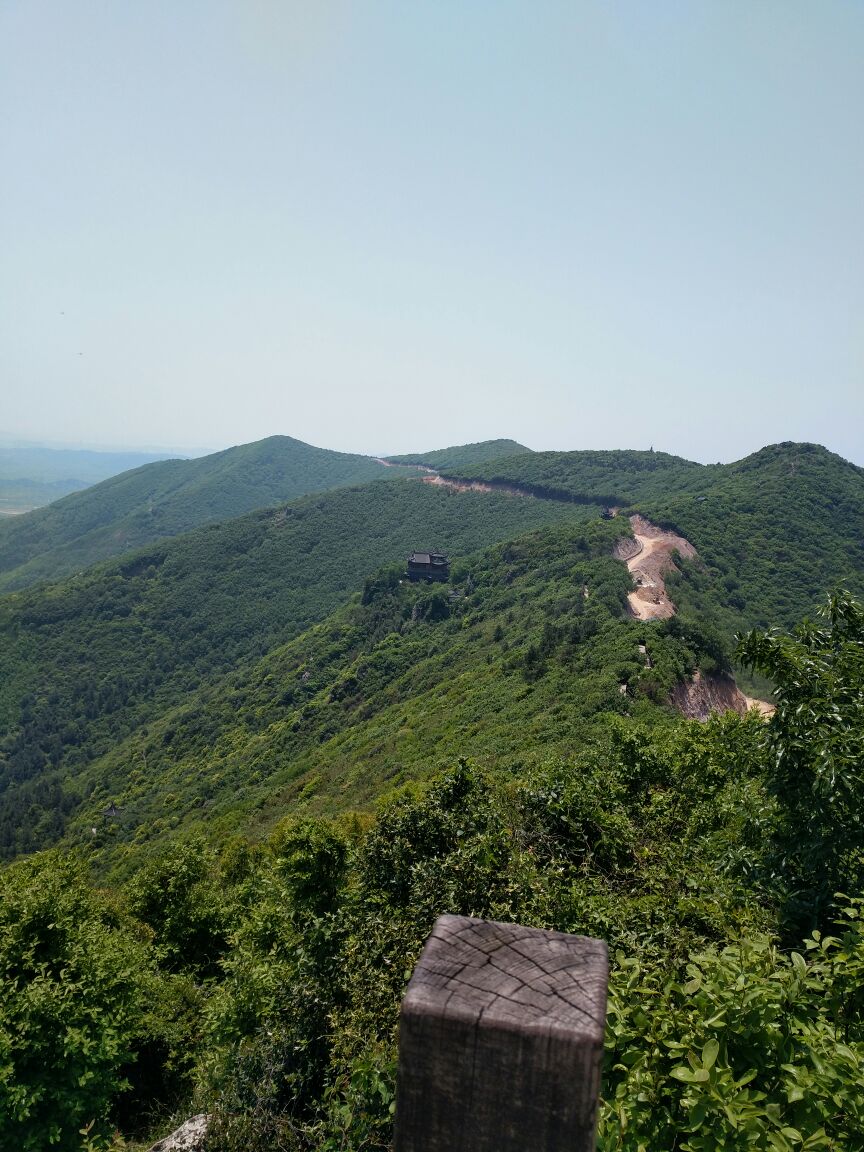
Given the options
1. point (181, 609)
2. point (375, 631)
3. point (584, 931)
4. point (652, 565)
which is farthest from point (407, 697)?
point (181, 609)

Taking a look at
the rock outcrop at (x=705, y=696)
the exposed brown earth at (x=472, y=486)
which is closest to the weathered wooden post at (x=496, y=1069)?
the rock outcrop at (x=705, y=696)

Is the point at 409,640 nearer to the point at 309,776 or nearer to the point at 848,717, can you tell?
the point at 309,776

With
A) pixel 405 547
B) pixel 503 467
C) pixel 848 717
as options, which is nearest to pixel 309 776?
pixel 848 717

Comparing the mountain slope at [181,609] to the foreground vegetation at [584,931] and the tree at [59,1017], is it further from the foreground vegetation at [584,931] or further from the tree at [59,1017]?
the foreground vegetation at [584,931]

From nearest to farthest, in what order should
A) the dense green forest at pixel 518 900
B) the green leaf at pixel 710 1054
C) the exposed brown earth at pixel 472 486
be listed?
the green leaf at pixel 710 1054, the dense green forest at pixel 518 900, the exposed brown earth at pixel 472 486

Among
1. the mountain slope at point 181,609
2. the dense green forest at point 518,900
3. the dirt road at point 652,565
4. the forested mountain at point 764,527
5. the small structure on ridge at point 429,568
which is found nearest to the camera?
the dense green forest at point 518,900

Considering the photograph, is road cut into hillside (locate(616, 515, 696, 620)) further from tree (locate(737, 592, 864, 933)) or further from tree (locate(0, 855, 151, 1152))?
tree (locate(737, 592, 864, 933))

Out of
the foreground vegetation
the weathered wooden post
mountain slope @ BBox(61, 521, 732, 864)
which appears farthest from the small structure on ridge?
the weathered wooden post
